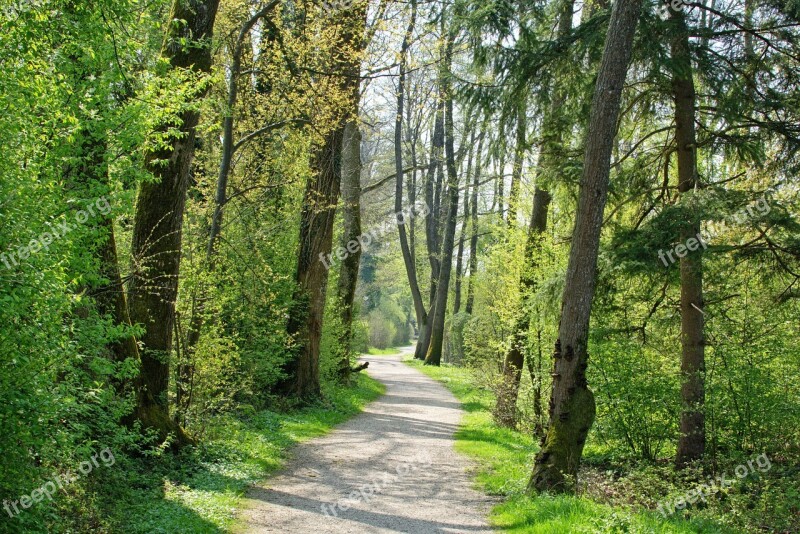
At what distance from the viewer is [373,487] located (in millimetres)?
8320

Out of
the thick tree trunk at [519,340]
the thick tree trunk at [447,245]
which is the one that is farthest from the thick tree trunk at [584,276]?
the thick tree trunk at [447,245]

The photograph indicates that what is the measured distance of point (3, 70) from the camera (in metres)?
4.16

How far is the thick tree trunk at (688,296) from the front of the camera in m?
8.91

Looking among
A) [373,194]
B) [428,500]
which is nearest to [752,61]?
[428,500]

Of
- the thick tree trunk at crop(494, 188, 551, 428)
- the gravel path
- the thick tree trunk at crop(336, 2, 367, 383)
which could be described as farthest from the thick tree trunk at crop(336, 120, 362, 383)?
the thick tree trunk at crop(494, 188, 551, 428)

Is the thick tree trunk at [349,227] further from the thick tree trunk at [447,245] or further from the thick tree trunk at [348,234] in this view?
the thick tree trunk at [447,245]

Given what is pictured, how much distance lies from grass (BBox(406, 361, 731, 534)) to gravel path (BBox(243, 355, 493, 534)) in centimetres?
30

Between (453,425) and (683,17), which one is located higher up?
(683,17)

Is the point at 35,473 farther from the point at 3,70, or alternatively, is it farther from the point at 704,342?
the point at 704,342

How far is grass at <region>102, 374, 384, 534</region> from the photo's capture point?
19.0ft

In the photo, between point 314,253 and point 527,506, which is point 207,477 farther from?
point 314,253

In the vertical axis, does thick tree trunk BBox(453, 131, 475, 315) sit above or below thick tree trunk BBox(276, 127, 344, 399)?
above

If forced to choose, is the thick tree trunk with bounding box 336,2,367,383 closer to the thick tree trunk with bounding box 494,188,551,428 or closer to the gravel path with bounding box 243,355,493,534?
the gravel path with bounding box 243,355,493,534

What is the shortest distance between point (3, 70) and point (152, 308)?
4.09m
